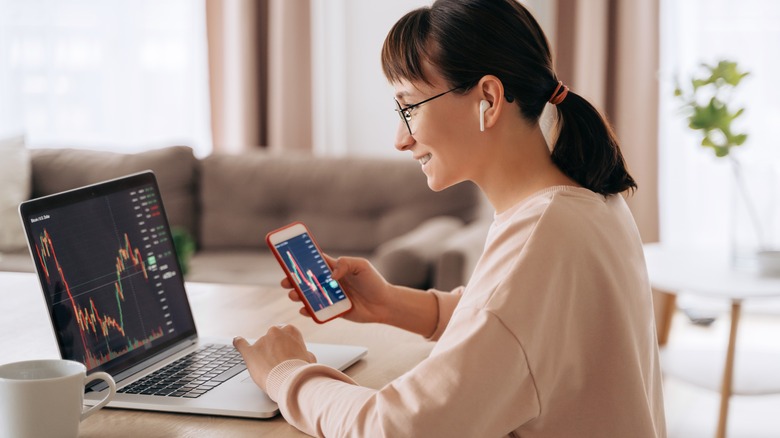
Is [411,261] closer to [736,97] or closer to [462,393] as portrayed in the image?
[736,97]

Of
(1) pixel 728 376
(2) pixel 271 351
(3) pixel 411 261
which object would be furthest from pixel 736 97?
(2) pixel 271 351

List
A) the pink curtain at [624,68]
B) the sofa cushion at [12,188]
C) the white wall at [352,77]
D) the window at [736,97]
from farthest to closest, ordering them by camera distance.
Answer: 1. the white wall at [352,77]
2. the window at [736,97]
3. the pink curtain at [624,68]
4. the sofa cushion at [12,188]

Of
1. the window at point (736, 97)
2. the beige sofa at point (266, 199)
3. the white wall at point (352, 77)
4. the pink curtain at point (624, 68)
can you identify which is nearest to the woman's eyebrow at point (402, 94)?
the beige sofa at point (266, 199)

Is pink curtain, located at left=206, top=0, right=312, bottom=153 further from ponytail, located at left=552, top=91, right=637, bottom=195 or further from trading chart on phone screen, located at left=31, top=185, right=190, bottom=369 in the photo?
ponytail, located at left=552, top=91, right=637, bottom=195

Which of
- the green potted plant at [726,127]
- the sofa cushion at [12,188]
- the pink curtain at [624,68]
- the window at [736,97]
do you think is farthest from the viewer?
the window at [736,97]

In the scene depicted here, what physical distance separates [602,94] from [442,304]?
248 cm

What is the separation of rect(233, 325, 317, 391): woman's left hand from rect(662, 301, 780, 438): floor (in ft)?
5.88

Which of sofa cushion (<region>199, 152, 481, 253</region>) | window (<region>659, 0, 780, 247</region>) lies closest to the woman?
sofa cushion (<region>199, 152, 481, 253</region>)

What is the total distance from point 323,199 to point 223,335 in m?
2.05

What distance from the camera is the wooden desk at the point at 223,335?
1082 mm

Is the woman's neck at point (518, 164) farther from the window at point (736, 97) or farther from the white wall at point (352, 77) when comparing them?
the white wall at point (352, 77)

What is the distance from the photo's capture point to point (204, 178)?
3.61m

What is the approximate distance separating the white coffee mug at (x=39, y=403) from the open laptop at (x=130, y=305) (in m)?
0.13

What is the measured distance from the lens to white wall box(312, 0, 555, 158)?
420 centimetres
